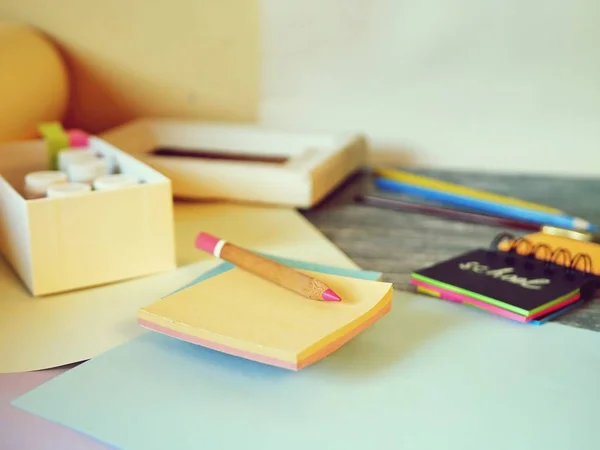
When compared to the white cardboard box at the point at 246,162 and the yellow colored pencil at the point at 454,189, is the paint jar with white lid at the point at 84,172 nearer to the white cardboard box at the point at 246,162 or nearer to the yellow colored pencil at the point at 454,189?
the white cardboard box at the point at 246,162

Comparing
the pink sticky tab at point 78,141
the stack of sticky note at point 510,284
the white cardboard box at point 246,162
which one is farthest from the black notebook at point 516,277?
the pink sticky tab at point 78,141

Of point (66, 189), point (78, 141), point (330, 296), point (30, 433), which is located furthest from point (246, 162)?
point (30, 433)

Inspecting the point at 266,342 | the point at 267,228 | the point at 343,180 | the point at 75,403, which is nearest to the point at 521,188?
the point at 343,180

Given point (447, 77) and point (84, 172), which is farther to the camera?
point (447, 77)

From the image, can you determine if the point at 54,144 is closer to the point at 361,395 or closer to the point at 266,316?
the point at 266,316

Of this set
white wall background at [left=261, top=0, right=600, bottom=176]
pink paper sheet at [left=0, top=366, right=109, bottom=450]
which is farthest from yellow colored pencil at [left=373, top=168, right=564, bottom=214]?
pink paper sheet at [left=0, top=366, right=109, bottom=450]

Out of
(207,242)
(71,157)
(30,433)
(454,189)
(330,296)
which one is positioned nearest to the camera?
(30,433)

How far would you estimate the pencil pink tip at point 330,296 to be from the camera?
0.59m

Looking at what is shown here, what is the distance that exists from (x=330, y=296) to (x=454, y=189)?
1.41 ft

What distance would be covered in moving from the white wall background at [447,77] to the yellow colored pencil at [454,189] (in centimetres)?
12

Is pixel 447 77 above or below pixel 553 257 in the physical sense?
above

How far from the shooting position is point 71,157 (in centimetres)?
83

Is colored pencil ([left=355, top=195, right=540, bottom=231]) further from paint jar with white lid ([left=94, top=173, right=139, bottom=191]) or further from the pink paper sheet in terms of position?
the pink paper sheet

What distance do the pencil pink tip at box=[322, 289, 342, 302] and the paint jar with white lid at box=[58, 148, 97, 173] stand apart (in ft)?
1.25
